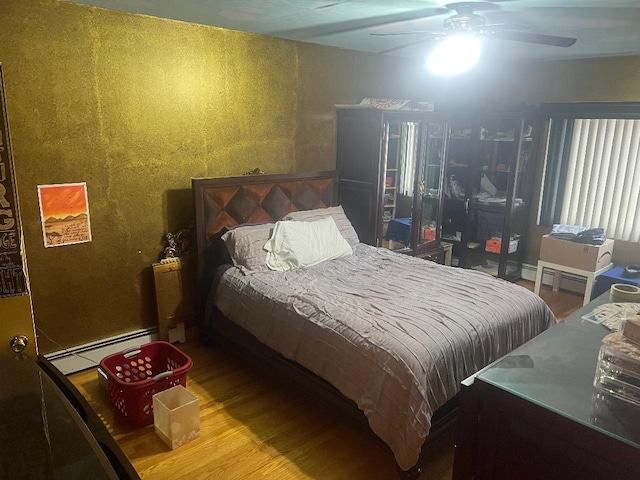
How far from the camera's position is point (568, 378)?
1328mm

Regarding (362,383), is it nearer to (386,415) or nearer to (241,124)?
(386,415)

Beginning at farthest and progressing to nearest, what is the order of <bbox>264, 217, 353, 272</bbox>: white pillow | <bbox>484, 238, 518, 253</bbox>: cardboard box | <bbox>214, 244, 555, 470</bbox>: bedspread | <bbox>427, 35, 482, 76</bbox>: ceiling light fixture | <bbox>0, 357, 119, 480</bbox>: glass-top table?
<bbox>484, 238, 518, 253</bbox>: cardboard box, <bbox>264, 217, 353, 272</bbox>: white pillow, <bbox>427, 35, 482, 76</bbox>: ceiling light fixture, <bbox>214, 244, 555, 470</bbox>: bedspread, <bbox>0, 357, 119, 480</bbox>: glass-top table

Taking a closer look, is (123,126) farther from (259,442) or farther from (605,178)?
(605,178)

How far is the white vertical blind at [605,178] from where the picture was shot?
4.28m

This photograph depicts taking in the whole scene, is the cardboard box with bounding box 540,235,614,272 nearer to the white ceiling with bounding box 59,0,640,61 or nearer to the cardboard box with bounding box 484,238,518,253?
the cardboard box with bounding box 484,238,518,253

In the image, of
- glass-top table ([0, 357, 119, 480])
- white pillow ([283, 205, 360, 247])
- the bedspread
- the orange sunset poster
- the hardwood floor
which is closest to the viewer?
glass-top table ([0, 357, 119, 480])

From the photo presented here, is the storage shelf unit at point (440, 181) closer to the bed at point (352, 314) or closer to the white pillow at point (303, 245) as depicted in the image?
the bed at point (352, 314)

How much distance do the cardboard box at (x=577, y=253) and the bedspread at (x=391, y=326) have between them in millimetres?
1607

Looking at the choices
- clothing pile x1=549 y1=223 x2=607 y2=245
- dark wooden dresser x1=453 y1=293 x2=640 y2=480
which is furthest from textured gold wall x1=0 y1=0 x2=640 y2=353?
dark wooden dresser x1=453 y1=293 x2=640 y2=480

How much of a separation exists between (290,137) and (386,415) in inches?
101

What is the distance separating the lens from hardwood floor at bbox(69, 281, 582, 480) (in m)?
2.22

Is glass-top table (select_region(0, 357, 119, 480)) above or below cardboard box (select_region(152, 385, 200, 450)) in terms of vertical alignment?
above

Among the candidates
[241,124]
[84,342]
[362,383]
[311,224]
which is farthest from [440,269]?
[84,342]

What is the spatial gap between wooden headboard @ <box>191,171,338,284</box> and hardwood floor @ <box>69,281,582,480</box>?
3.26 feet
